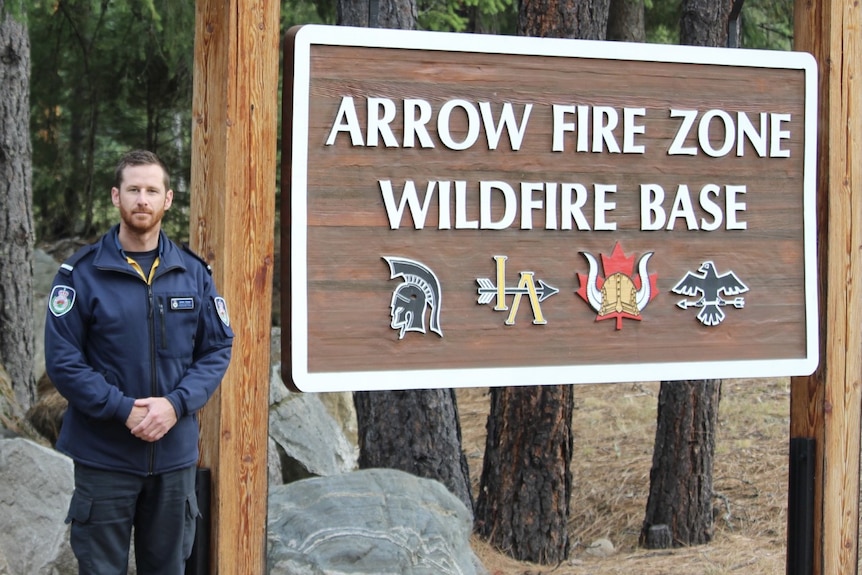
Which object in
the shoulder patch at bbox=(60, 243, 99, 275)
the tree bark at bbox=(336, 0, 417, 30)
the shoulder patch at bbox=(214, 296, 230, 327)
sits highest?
the tree bark at bbox=(336, 0, 417, 30)

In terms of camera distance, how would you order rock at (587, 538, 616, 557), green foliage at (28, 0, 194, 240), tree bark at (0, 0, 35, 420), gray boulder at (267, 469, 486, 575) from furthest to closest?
green foliage at (28, 0, 194, 240) < tree bark at (0, 0, 35, 420) < rock at (587, 538, 616, 557) < gray boulder at (267, 469, 486, 575)

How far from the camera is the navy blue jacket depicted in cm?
297

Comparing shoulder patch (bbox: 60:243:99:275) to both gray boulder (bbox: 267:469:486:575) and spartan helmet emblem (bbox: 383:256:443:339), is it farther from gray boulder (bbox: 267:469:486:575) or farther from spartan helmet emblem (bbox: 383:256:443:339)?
gray boulder (bbox: 267:469:486:575)

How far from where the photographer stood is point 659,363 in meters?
3.83

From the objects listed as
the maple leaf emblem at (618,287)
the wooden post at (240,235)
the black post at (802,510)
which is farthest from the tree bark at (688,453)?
the wooden post at (240,235)

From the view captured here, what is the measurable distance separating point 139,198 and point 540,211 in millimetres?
1420

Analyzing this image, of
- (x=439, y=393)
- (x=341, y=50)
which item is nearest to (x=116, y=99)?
(x=439, y=393)

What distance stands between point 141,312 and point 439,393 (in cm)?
395

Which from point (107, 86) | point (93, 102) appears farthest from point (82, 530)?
point (107, 86)

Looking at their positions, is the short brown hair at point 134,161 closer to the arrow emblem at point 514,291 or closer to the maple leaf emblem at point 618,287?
the arrow emblem at point 514,291

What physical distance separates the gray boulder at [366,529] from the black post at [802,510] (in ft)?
4.44

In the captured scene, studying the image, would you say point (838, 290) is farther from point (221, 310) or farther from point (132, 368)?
point (132, 368)

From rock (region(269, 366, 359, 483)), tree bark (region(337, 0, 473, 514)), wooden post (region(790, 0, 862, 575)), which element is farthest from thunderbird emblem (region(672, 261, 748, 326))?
rock (region(269, 366, 359, 483))

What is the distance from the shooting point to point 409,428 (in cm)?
690
